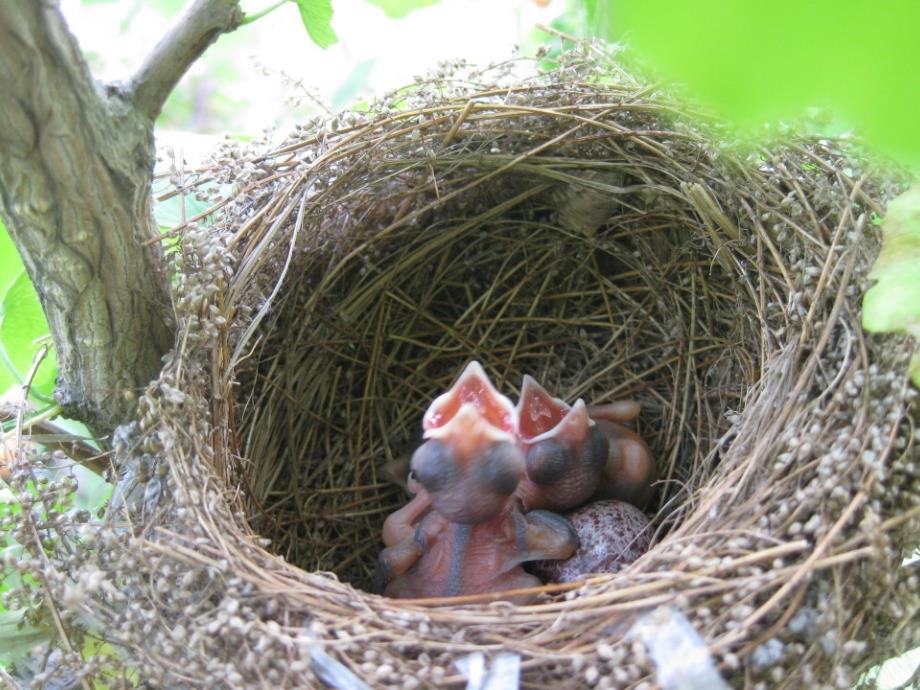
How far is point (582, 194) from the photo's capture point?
4.34ft

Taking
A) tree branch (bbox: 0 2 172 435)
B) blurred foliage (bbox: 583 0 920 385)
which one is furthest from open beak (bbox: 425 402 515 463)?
blurred foliage (bbox: 583 0 920 385)

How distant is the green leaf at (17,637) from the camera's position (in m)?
0.98

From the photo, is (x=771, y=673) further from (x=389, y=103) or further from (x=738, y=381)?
(x=389, y=103)

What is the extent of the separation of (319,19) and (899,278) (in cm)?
67

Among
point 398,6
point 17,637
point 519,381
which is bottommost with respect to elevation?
point 17,637

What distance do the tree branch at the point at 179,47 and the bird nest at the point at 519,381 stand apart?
0.22 meters

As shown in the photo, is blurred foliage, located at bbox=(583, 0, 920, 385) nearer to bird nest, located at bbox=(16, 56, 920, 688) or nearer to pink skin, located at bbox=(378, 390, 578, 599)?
bird nest, located at bbox=(16, 56, 920, 688)

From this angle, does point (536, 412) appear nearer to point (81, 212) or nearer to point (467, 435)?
point (467, 435)

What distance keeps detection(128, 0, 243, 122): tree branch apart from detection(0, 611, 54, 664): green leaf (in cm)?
59

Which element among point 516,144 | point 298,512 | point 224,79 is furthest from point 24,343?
point 224,79

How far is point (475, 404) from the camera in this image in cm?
116

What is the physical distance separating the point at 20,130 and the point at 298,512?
716 millimetres

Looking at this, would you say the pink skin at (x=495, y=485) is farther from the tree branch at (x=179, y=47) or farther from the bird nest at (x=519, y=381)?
the tree branch at (x=179, y=47)

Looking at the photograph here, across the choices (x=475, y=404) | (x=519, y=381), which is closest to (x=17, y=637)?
(x=475, y=404)
